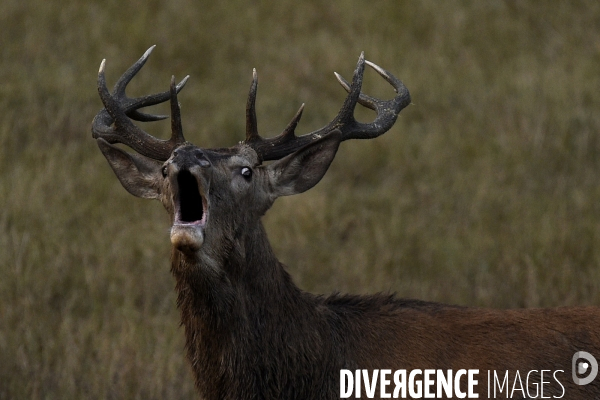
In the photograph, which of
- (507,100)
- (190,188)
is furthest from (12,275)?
(507,100)

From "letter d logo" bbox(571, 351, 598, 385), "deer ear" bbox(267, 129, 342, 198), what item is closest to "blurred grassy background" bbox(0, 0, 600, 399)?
"deer ear" bbox(267, 129, 342, 198)

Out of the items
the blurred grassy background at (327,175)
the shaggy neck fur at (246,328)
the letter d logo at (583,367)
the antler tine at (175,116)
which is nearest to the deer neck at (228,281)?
the shaggy neck fur at (246,328)

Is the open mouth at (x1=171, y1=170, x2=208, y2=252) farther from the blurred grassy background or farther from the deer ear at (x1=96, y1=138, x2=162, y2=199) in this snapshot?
the blurred grassy background

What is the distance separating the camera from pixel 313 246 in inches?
342

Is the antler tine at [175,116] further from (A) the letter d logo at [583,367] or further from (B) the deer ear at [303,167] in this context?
(A) the letter d logo at [583,367]

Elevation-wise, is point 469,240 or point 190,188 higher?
point 469,240

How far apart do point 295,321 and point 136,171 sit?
1.18 m

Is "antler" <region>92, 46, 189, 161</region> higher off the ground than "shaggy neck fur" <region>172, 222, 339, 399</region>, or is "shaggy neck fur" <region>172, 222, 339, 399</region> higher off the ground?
"antler" <region>92, 46, 189, 161</region>

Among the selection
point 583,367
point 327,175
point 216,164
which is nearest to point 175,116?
point 216,164

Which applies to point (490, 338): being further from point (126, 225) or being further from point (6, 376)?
point (126, 225)

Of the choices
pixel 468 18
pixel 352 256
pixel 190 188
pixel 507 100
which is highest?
pixel 468 18

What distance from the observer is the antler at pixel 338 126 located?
5.24 m

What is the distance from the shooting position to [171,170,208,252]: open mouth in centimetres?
430

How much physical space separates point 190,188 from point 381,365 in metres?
1.39
